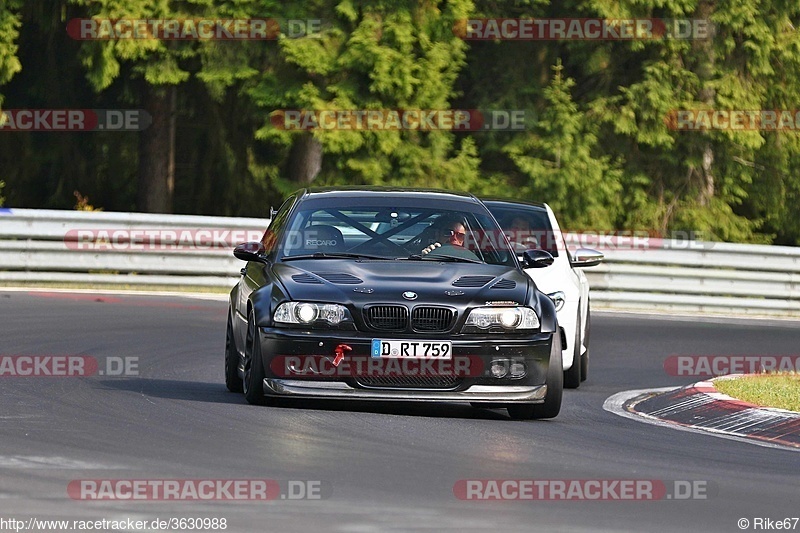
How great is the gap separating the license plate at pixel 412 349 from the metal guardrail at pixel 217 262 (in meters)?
12.5

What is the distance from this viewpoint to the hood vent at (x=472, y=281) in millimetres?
10922

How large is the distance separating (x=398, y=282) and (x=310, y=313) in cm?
61

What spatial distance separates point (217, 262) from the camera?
909 inches

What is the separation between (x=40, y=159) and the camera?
109 feet

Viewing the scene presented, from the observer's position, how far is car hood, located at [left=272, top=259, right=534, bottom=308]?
1066 cm

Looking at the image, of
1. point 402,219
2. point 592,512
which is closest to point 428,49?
point 402,219

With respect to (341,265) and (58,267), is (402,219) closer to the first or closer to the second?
(341,265)

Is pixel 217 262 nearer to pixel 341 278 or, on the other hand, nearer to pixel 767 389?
pixel 767 389

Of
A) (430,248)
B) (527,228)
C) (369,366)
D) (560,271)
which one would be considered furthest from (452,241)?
(527,228)

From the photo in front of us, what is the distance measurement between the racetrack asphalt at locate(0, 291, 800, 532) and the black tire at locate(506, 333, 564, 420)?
3.5 inches

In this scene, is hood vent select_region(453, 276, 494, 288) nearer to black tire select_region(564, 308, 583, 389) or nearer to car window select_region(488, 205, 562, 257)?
black tire select_region(564, 308, 583, 389)

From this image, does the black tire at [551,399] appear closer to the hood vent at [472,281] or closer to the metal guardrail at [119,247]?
the hood vent at [472,281]

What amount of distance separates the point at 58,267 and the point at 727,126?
1584 cm

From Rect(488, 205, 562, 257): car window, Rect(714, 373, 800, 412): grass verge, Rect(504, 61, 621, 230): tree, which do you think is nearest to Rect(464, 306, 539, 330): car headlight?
Rect(714, 373, 800, 412): grass verge
